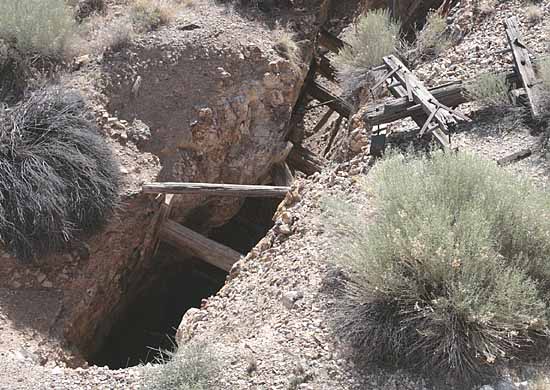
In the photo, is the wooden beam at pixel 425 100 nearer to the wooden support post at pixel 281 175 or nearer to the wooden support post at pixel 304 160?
the wooden support post at pixel 281 175

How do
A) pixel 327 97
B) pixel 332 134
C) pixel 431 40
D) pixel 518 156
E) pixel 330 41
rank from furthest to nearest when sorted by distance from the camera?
pixel 332 134
pixel 327 97
pixel 330 41
pixel 431 40
pixel 518 156

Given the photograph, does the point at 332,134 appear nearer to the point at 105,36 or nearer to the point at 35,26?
the point at 105,36

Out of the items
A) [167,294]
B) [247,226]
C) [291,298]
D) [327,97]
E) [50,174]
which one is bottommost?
[167,294]

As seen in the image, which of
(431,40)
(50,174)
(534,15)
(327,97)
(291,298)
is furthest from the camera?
(327,97)

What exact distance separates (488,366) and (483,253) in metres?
0.77

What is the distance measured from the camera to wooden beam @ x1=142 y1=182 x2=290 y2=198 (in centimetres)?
794

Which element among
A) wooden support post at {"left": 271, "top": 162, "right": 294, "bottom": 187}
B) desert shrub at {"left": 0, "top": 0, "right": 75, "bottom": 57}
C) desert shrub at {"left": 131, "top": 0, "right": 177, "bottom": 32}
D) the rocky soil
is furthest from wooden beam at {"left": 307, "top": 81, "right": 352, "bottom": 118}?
desert shrub at {"left": 0, "top": 0, "right": 75, "bottom": 57}

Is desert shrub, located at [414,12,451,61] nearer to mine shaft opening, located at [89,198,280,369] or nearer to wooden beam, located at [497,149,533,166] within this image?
wooden beam, located at [497,149,533,166]

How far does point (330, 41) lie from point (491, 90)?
420 cm

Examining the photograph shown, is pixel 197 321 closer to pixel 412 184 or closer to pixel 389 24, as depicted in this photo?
pixel 412 184

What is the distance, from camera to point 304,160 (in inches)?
417

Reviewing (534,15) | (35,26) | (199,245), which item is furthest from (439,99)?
(35,26)

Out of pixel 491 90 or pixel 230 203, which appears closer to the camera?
pixel 491 90

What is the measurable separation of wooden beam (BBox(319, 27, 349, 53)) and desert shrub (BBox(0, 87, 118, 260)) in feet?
13.5
